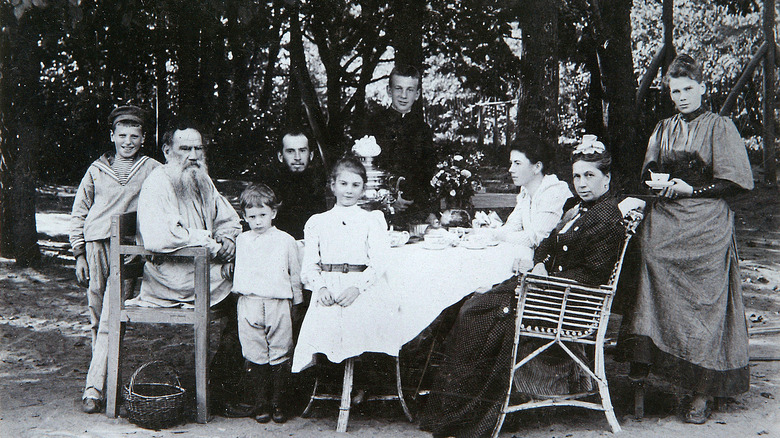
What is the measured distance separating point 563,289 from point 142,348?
3572 mm

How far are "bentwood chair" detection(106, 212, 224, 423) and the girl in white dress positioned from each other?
0.58m

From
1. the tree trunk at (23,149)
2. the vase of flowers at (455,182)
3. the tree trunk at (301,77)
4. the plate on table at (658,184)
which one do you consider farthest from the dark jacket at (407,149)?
the tree trunk at (23,149)

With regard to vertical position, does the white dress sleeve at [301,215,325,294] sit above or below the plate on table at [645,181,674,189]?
below

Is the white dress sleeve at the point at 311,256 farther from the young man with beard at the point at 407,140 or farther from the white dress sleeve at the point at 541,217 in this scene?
the white dress sleeve at the point at 541,217

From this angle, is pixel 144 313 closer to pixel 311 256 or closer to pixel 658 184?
pixel 311 256

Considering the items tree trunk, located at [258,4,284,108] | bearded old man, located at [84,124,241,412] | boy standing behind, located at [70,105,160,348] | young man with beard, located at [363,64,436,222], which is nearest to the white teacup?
young man with beard, located at [363,64,436,222]

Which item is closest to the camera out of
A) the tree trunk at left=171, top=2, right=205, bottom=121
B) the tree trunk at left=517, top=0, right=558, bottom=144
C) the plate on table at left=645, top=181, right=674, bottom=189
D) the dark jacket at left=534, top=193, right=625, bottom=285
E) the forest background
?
the dark jacket at left=534, top=193, right=625, bottom=285

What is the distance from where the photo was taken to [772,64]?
27.2 ft

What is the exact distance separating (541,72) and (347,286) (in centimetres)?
378

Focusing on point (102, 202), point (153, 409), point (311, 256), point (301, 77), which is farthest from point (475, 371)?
point (301, 77)

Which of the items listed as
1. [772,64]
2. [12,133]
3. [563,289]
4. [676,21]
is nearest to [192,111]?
[12,133]

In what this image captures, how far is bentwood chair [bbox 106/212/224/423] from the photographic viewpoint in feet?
12.2

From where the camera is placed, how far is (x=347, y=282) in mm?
3672

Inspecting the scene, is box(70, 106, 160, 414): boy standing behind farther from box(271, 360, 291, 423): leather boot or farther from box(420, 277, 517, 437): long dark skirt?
box(420, 277, 517, 437): long dark skirt
